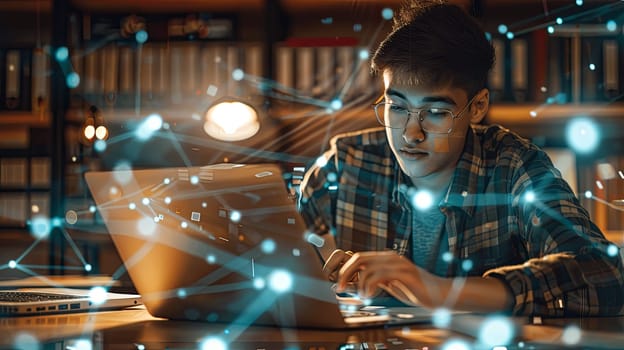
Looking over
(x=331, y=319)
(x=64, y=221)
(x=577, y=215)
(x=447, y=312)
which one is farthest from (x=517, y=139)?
(x=64, y=221)

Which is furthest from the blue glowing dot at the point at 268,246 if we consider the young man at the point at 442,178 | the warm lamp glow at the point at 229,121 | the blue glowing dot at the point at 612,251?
the warm lamp glow at the point at 229,121

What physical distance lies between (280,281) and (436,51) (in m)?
0.67

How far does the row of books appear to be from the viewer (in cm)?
228

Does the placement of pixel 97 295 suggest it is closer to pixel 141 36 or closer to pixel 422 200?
pixel 422 200

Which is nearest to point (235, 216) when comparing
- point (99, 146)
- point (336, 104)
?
point (336, 104)

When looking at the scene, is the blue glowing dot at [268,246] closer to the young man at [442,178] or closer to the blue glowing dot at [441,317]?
the blue glowing dot at [441,317]

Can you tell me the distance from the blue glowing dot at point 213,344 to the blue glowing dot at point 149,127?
1.66 m

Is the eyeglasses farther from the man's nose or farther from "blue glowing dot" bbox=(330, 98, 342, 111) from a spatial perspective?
"blue glowing dot" bbox=(330, 98, 342, 111)

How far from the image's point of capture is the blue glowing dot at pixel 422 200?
4.79ft

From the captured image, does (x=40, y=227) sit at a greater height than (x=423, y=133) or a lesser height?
greater

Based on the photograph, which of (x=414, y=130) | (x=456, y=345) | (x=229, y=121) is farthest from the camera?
(x=229, y=121)

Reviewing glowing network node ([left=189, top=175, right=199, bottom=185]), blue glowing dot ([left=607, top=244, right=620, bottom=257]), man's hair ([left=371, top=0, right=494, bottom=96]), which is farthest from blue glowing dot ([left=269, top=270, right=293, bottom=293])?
man's hair ([left=371, top=0, right=494, bottom=96])

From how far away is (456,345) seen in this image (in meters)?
0.78

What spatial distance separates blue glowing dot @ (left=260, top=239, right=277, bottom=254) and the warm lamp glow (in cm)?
135
